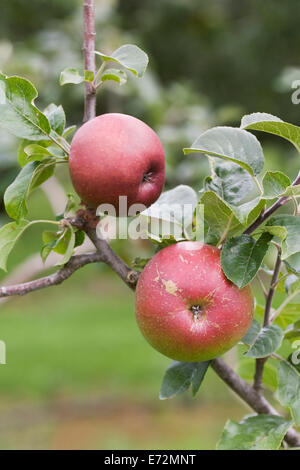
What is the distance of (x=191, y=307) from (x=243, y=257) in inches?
3.3

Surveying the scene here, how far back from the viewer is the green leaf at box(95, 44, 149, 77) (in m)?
0.81

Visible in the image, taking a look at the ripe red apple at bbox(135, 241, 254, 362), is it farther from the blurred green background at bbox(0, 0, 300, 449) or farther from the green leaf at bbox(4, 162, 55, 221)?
the blurred green background at bbox(0, 0, 300, 449)

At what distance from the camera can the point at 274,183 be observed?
0.74 m

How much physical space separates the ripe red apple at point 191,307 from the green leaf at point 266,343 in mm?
67

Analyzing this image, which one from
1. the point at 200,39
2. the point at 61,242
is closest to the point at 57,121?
the point at 61,242

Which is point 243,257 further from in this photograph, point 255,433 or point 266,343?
point 255,433

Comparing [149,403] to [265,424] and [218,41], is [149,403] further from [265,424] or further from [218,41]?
[218,41]

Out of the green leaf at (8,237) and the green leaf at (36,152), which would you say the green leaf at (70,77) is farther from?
the green leaf at (8,237)

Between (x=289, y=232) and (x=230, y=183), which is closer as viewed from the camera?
(x=289, y=232)

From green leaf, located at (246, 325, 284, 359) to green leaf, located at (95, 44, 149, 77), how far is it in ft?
1.23

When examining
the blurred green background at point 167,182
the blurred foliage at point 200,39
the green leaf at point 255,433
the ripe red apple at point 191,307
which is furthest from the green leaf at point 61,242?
the blurred foliage at point 200,39

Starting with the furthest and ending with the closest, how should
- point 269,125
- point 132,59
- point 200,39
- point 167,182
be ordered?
1. point 200,39
2. point 167,182
3. point 132,59
4. point 269,125

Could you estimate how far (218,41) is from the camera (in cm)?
714

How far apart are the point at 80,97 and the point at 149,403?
2.23 m
